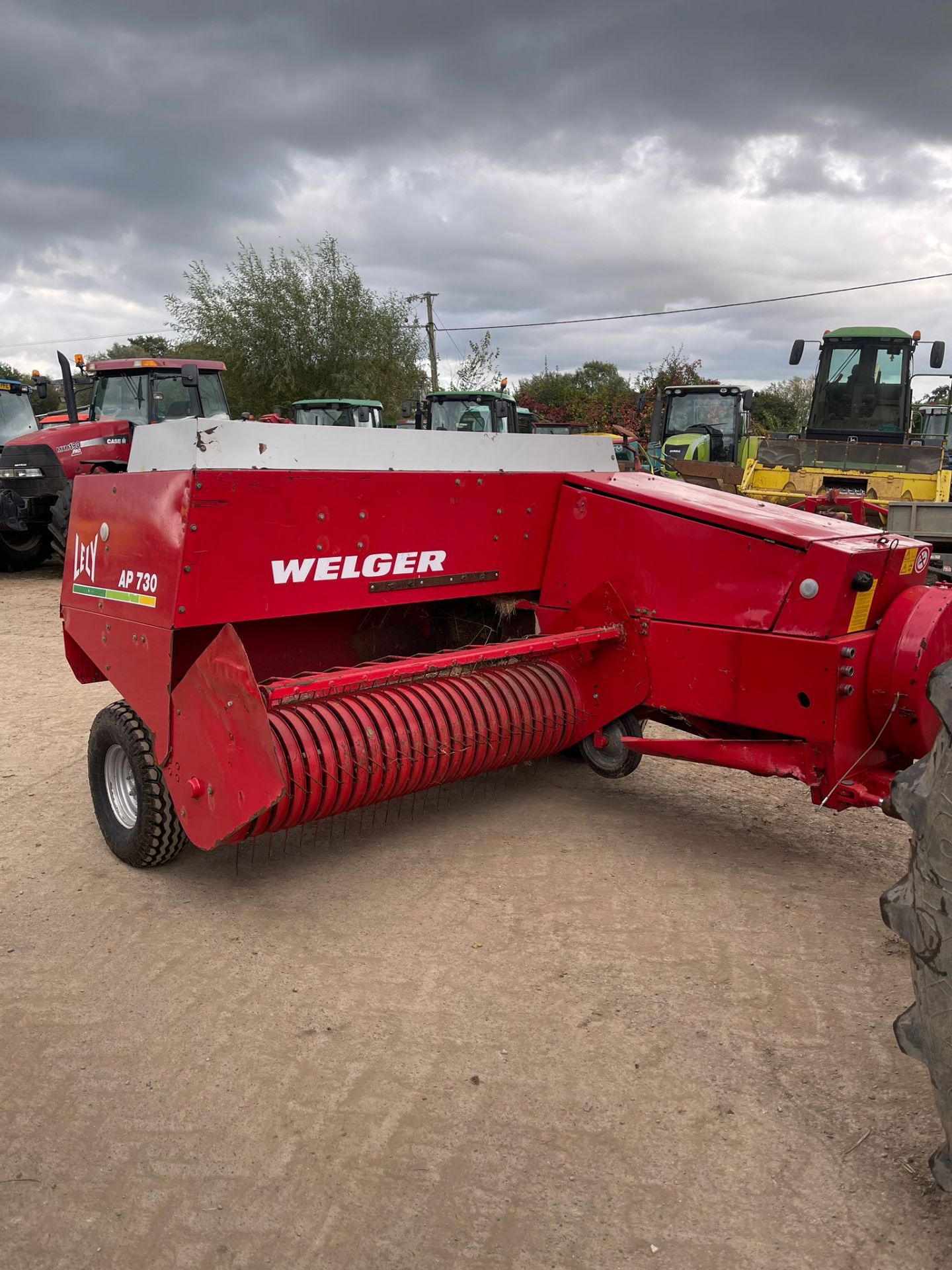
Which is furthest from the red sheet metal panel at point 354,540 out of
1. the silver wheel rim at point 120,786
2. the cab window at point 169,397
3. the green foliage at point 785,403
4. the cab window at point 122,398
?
the green foliage at point 785,403

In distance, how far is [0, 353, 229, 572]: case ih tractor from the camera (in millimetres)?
9953

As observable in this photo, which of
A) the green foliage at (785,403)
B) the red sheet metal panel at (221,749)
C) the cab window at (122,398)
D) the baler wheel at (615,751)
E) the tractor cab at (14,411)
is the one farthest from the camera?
the green foliage at (785,403)

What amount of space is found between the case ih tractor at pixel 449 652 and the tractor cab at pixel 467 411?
27.0 ft

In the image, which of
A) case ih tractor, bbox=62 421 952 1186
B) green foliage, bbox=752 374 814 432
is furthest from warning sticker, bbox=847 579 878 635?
green foliage, bbox=752 374 814 432

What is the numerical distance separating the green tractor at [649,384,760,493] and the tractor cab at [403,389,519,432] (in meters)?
2.45

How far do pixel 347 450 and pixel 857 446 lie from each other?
816 cm

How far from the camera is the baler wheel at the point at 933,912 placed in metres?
1.68

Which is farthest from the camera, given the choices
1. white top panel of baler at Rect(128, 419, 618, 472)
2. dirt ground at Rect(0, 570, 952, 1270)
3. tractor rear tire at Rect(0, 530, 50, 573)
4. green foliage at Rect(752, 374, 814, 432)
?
green foliage at Rect(752, 374, 814, 432)

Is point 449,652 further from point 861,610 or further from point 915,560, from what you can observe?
point 915,560

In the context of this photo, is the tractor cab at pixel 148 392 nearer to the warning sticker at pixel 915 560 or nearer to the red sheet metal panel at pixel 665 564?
the red sheet metal panel at pixel 665 564

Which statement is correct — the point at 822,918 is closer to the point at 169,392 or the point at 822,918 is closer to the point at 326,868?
the point at 326,868

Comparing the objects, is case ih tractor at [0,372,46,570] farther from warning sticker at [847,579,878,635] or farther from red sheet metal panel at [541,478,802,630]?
warning sticker at [847,579,878,635]

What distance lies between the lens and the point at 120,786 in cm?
356

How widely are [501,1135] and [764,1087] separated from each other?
24.3 inches
